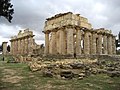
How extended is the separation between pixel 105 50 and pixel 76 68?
1192 inches

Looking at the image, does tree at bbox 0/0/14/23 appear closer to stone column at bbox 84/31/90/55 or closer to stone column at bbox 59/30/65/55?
stone column at bbox 59/30/65/55

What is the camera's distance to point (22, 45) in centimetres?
6000

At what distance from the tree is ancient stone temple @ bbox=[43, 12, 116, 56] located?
859 inches

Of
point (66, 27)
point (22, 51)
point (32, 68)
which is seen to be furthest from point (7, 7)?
point (22, 51)

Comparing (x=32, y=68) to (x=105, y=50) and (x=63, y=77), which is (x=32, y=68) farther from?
(x=105, y=50)

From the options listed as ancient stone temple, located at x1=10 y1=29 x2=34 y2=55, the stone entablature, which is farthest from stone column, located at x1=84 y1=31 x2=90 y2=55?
ancient stone temple, located at x1=10 y1=29 x2=34 y2=55

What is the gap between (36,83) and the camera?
16797 mm

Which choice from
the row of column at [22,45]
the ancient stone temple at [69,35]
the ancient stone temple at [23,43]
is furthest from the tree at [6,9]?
the row of column at [22,45]

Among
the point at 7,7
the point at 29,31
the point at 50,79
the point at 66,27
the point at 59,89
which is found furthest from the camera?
the point at 29,31

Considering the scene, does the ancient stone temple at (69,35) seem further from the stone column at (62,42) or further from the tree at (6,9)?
the tree at (6,9)

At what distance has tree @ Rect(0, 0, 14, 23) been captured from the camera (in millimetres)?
16244

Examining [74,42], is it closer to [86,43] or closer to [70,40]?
[86,43]

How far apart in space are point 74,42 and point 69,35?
5037 millimetres

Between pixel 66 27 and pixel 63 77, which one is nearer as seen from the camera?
pixel 63 77
